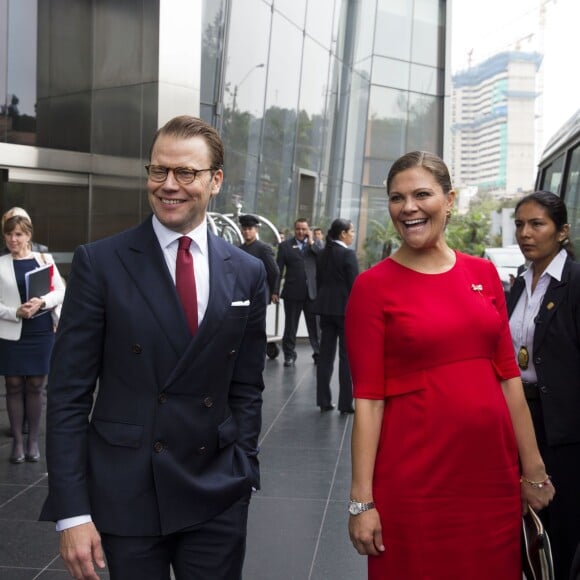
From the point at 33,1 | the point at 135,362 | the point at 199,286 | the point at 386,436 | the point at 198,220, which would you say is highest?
the point at 33,1

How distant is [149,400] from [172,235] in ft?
1.60

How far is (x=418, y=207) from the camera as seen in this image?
2686 mm

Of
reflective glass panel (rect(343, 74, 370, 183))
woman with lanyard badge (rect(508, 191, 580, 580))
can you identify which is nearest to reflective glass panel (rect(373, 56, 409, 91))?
reflective glass panel (rect(343, 74, 370, 183))

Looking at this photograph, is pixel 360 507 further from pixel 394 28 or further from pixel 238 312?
pixel 394 28

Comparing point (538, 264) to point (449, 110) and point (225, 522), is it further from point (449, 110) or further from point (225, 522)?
point (449, 110)

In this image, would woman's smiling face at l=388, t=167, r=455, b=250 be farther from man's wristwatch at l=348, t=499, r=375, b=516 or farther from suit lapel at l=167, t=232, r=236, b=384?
man's wristwatch at l=348, t=499, r=375, b=516

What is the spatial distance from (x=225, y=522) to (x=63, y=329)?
74 centimetres

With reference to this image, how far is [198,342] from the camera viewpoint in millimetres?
2396

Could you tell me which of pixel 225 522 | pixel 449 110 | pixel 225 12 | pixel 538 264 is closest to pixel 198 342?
pixel 225 522

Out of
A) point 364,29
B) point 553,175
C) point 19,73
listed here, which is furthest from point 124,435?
point 364,29

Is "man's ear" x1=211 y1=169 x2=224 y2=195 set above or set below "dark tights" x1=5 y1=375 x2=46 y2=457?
above

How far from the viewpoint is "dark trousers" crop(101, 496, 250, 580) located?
7.77 ft

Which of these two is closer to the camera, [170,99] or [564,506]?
[564,506]

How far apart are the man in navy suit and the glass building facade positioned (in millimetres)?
10541
